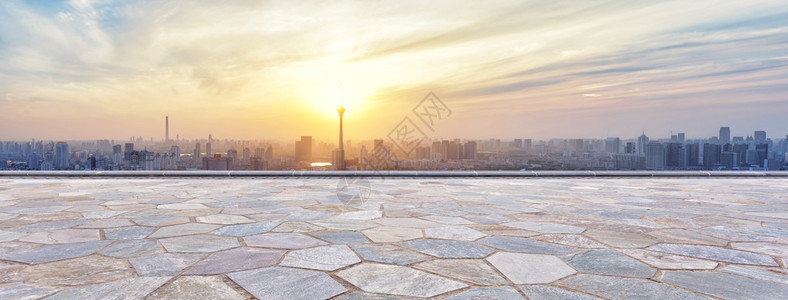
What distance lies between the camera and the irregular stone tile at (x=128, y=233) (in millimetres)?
3715

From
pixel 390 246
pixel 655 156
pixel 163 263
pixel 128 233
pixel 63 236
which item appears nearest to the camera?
pixel 163 263

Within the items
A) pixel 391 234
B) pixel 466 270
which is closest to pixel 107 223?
pixel 391 234

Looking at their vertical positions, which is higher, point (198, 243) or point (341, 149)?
point (341, 149)

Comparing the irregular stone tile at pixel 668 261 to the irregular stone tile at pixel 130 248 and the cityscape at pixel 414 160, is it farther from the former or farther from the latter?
the cityscape at pixel 414 160

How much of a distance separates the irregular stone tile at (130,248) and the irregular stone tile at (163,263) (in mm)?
181

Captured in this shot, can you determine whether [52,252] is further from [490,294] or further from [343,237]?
[490,294]

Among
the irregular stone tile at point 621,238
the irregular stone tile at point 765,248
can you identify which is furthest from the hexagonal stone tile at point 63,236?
the irregular stone tile at point 765,248

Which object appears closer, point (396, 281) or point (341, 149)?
point (396, 281)

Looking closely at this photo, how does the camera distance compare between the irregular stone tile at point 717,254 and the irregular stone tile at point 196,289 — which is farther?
the irregular stone tile at point 717,254

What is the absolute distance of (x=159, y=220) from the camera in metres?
4.52

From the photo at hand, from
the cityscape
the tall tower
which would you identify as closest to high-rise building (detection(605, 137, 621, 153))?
the cityscape

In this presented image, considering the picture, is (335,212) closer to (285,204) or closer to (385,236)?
(285,204)

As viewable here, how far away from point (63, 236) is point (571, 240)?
167 inches

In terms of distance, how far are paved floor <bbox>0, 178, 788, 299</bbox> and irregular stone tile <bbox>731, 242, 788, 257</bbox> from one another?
0.02 metres
